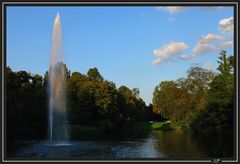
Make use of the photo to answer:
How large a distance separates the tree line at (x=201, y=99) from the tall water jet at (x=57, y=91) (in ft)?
27.4

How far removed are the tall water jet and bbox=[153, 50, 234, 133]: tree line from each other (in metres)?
8.35

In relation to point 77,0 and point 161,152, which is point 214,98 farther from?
point 77,0

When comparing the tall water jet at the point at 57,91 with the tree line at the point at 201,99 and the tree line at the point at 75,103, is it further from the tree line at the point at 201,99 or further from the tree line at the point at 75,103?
the tree line at the point at 201,99

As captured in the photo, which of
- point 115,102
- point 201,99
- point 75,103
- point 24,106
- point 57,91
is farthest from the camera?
point 115,102

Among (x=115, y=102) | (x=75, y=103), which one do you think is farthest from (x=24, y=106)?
(x=115, y=102)

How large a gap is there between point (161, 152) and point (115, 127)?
14.1m

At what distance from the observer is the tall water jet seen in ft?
44.0

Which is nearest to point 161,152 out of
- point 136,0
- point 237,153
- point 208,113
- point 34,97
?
point 237,153

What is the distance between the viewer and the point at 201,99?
2505 centimetres

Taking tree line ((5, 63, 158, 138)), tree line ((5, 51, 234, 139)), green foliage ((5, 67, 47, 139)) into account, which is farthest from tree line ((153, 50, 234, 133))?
Answer: green foliage ((5, 67, 47, 139))

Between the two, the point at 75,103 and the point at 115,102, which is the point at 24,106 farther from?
the point at 115,102

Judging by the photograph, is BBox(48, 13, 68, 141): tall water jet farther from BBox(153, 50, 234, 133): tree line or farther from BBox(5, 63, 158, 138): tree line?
BBox(153, 50, 234, 133): tree line

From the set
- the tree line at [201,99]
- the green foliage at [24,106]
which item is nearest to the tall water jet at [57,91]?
the green foliage at [24,106]

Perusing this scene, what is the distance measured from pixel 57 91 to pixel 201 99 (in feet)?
38.4
